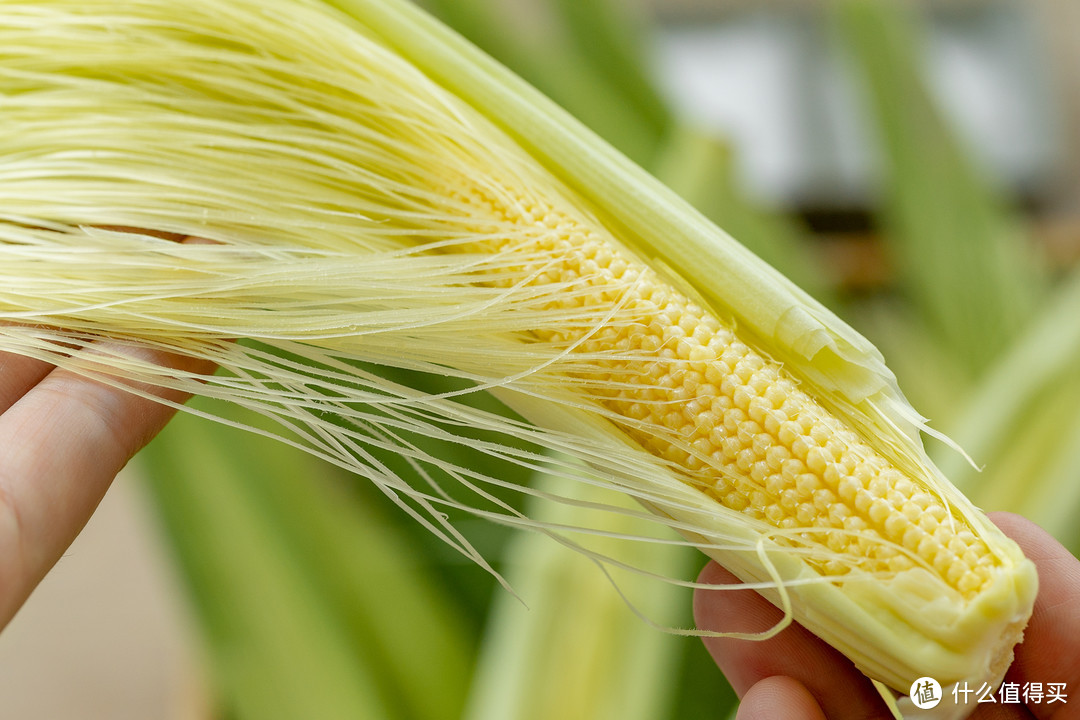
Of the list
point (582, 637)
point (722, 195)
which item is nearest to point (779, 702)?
point (582, 637)

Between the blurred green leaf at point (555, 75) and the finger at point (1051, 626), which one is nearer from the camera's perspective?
the finger at point (1051, 626)

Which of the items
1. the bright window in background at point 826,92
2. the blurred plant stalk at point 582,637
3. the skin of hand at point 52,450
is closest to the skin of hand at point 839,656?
the blurred plant stalk at point 582,637

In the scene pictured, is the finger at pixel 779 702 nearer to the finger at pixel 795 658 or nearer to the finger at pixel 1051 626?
the finger at pixel 795 658

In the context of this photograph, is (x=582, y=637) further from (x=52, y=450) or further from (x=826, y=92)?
(x=826, y=92)

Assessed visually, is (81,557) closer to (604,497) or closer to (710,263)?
(604,497)


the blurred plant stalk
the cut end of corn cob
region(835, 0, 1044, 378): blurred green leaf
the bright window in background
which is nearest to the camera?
the cut end of corn cob

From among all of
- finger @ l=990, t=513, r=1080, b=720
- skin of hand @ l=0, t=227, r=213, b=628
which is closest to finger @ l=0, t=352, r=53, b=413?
skin of hand @ l=0, t=227, r=213, b=628

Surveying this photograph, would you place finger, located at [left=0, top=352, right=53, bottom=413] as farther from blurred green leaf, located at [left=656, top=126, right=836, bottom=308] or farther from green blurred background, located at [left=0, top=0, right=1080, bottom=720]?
blurred green leaf, located at [left=656, top=126, right=836, bottom=308]

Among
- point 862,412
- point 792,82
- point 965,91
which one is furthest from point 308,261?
point 965,91
